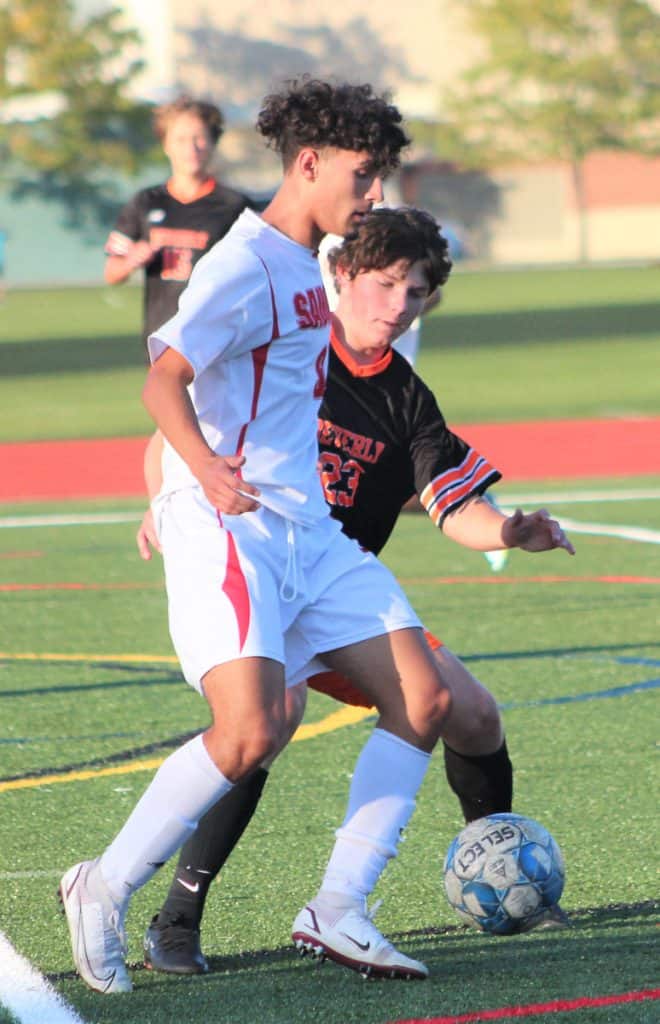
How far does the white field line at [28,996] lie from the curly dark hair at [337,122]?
6.66 ft

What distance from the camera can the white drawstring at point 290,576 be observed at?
4.38 meters

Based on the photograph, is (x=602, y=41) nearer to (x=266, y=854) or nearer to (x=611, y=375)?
(x=611, y=375)

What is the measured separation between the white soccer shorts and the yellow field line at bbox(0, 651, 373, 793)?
2.16 meters

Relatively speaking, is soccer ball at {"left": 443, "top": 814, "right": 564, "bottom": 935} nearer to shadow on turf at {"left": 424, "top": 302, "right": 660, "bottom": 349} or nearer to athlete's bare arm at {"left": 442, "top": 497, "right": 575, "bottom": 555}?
athlete's bare arm at {"left": 442, "top": 497, "right": 575, "bottom": 555}

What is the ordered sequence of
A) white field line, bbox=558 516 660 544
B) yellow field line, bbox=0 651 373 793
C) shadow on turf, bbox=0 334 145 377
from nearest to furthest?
yellow field line, bbox=0 651 373 793 → white field line, bbox=558 516 660 544 → shadow on turf, bbox=0 334 145 377

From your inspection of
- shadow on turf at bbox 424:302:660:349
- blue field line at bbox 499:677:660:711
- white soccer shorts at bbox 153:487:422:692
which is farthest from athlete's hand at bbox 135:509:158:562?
shadow on turf at bbox 424:302:660:349

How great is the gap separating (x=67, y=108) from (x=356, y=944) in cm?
6974

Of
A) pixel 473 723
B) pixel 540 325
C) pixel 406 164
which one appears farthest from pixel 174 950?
pixel 406 164

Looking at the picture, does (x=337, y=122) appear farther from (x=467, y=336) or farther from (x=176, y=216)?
(x=467, y=336)

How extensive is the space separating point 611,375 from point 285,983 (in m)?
21.3

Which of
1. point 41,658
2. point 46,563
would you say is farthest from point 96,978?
point 46,563

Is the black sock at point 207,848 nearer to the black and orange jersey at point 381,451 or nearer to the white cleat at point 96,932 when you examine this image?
the white cleat at point 96,932

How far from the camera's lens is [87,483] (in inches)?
610

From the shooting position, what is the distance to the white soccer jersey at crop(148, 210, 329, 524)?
4.24 m
